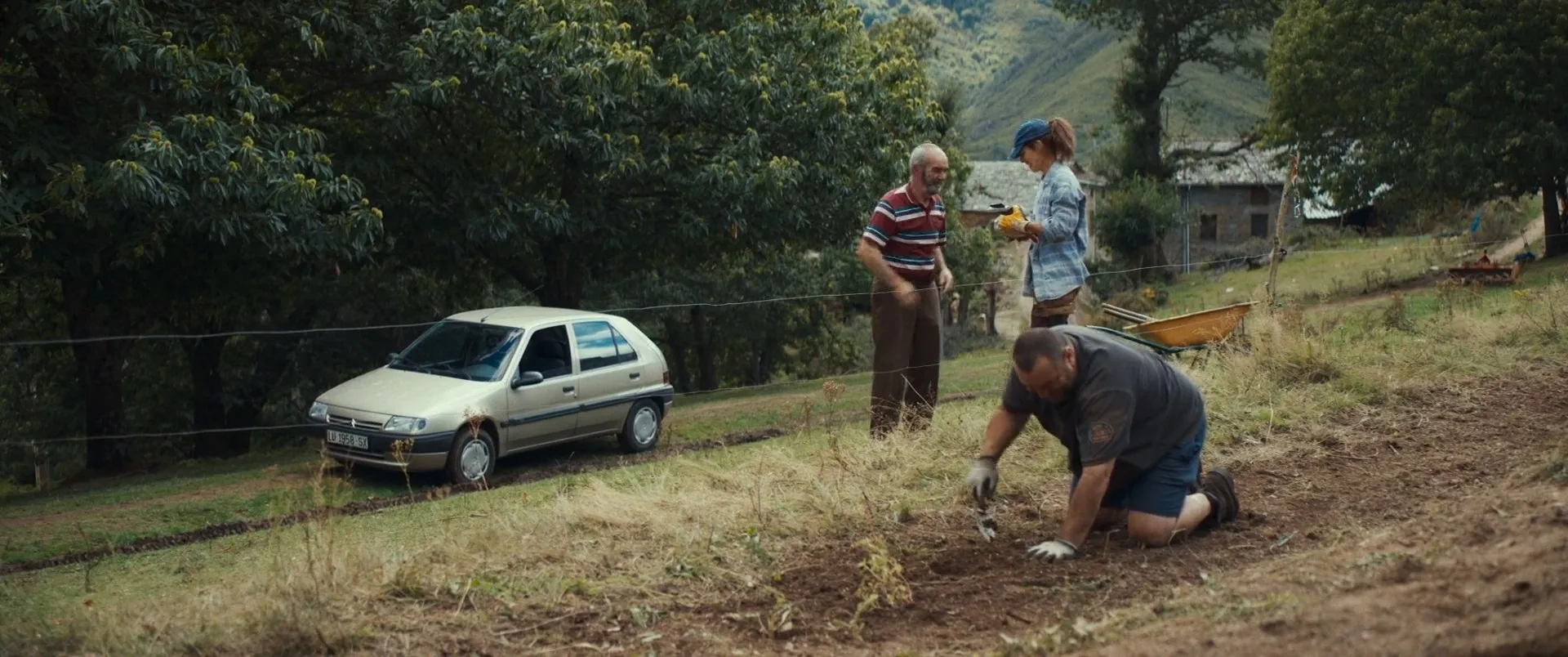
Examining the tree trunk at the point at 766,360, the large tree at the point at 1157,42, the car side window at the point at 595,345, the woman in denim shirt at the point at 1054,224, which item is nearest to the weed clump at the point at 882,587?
the woman in denim shirt at the point at 1054,224

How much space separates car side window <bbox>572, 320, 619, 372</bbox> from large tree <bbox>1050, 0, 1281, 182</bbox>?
38873 millimetres

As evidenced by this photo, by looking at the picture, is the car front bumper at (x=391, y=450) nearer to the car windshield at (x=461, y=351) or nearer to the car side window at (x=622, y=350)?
the car windshield at (x=461, y=351)

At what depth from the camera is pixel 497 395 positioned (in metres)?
12.6

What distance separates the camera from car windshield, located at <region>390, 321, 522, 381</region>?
13.0 meters

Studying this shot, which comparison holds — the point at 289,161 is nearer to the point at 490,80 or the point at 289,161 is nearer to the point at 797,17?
the point at 490,80

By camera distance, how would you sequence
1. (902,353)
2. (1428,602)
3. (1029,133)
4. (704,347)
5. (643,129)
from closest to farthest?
(1428,602)
(1029,133)
(902,353)
(643,129)
(704,347)

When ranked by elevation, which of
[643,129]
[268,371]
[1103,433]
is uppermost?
[643,129]

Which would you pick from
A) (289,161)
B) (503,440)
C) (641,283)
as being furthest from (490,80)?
(641,283)

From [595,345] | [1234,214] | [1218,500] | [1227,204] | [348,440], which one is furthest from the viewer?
[1234,214]

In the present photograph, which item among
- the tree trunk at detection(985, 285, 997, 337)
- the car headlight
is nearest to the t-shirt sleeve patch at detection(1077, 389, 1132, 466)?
the car headlight

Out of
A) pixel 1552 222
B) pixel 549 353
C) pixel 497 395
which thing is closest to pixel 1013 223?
pixel 497 395

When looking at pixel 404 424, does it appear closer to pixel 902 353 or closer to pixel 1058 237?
pixel 902 353

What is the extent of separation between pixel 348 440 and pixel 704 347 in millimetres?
20915

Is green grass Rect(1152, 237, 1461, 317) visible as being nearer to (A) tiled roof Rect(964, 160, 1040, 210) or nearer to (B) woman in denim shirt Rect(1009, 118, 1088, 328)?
(A) tiled roof Rect(964, 160, 1040, 210)
